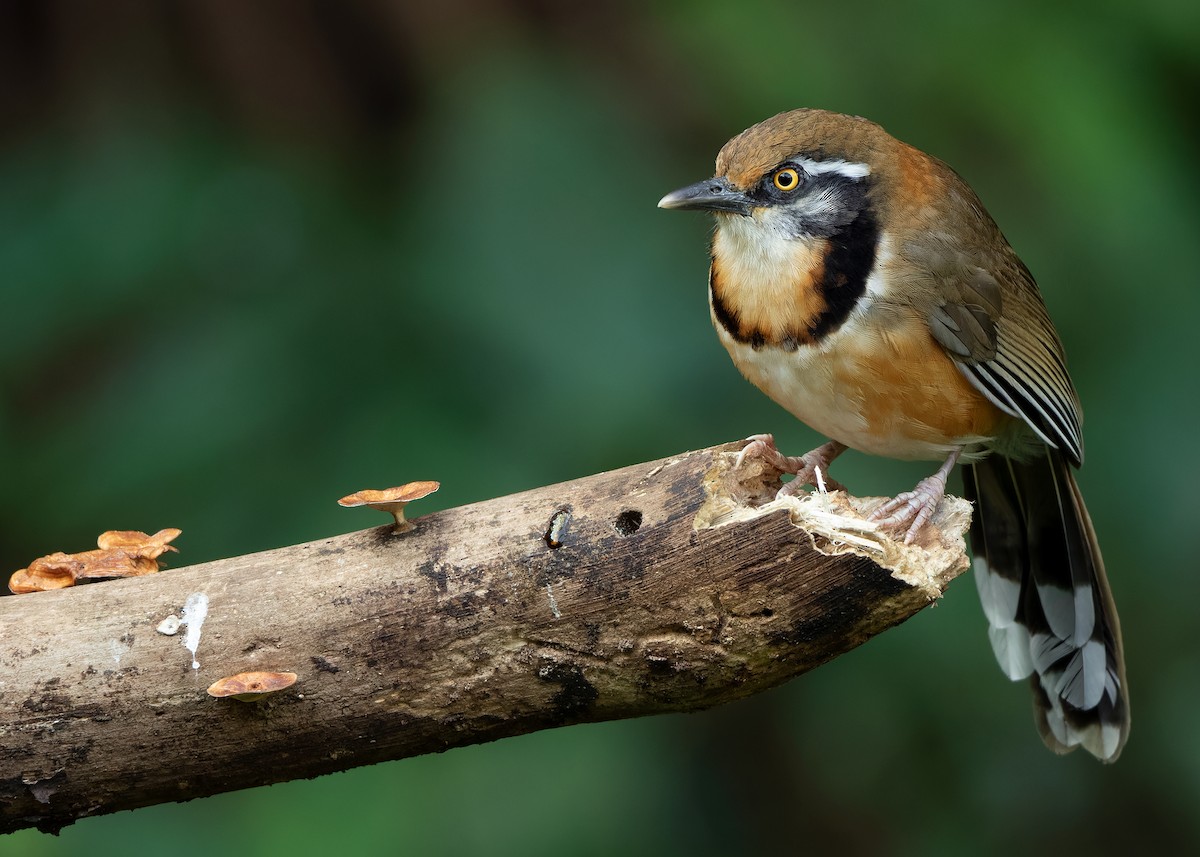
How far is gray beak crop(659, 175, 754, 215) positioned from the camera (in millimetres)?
3279

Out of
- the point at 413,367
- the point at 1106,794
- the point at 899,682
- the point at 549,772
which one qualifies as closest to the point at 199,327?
the point at 413,367

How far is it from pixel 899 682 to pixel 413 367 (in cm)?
183

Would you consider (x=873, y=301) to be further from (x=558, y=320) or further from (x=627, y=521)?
(x=558, y=320)

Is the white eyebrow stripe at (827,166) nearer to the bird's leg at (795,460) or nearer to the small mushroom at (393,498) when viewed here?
the bird's leg at (795,460)

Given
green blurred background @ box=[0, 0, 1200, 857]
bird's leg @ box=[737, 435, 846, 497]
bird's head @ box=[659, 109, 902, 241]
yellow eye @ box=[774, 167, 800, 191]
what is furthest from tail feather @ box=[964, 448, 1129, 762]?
yellow eye @ box=[774, 167, 800, 191]

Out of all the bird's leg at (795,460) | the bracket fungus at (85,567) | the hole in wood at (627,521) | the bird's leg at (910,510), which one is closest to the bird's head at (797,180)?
the bird's leg at (795,460)

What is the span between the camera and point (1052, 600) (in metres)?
3.87

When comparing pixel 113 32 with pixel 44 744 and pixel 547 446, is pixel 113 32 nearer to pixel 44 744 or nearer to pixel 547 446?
pixel 547 446

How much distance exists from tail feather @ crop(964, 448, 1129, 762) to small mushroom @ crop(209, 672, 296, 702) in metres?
2.31

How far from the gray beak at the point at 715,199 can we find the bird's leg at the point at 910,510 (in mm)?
907

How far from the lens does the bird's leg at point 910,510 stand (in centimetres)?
248

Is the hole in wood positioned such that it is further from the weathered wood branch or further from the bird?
the bird

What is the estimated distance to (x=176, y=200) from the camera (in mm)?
4352

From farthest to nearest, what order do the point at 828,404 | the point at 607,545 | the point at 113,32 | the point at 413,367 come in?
1. the point at 113,32
2. the point at 413,367
3. the point at 828,404
4. the point at 607,545
